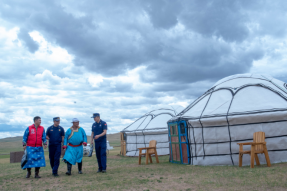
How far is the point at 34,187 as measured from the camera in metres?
5.08

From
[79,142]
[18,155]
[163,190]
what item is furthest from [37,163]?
[18,155]

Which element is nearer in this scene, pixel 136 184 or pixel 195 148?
pixel 136 184

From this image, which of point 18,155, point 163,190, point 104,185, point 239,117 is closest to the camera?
point 163,190

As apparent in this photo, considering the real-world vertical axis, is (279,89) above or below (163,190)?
above

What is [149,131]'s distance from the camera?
1351cm

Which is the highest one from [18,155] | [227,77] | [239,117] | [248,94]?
[227,77]

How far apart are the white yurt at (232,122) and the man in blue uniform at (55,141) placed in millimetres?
3447

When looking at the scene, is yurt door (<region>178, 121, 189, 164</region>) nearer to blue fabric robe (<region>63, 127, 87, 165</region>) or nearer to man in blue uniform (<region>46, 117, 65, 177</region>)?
blue fabric robe (<region>63, 127, 87, 165</region>)

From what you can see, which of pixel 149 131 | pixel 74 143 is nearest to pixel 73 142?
pixel 74 143

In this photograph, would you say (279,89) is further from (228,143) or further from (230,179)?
(230,179)

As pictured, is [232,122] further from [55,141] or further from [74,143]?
[55,141]

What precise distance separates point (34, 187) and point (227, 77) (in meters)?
6.82

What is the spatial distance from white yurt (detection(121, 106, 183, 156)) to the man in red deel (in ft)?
25.1

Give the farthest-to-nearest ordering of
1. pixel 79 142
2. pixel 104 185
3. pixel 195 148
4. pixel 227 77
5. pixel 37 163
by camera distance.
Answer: pixel 227 77 → pixel 195 148 → pixel 79 142 → pixel 37 163 → pixel 104 185
